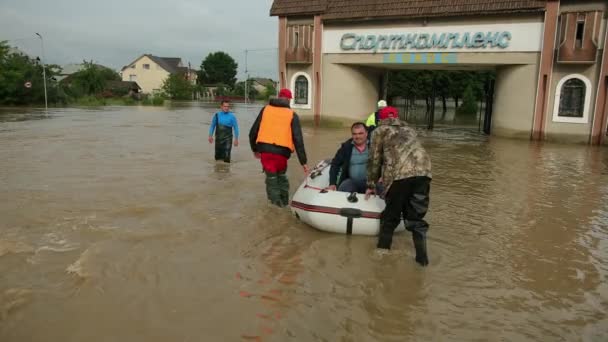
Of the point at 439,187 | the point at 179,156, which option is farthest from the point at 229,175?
the point at 439,187

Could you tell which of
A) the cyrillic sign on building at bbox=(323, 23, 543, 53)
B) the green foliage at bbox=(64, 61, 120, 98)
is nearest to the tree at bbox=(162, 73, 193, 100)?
the green foliage at bbox=(64, 61, 120, 98)

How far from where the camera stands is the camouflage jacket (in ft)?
16.0

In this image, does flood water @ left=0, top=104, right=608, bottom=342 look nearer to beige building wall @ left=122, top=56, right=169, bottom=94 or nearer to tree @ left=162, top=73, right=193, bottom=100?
tree @ left=162, top=73, right=193, bottom=100

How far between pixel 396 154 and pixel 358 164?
1360 millimetres

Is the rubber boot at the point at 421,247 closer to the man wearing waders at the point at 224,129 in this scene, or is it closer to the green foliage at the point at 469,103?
the man wearing waders at the point at 224,129

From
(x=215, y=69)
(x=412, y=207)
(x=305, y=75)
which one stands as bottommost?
(x=412, y=207)

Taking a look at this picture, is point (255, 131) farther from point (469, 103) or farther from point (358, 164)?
point (469, 103)

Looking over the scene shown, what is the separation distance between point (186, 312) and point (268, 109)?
3288 mm

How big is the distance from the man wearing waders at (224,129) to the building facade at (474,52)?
12.4 meters

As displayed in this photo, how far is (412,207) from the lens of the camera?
16.5 feet

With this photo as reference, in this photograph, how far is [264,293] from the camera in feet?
14.2

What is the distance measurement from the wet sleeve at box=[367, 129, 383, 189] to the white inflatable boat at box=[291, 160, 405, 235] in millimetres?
428

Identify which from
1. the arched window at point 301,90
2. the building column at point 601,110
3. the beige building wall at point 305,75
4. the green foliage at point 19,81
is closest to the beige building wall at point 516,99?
the building column at point 601,110

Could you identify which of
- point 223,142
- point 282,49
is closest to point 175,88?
point 282,49
